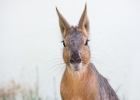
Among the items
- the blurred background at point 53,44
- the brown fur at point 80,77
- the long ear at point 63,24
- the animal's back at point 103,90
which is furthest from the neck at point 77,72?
the blurred background at point 53,44

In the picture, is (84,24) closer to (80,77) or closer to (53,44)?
(80,77)

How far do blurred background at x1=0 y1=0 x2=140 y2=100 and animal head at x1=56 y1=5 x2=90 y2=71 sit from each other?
2.00 feet

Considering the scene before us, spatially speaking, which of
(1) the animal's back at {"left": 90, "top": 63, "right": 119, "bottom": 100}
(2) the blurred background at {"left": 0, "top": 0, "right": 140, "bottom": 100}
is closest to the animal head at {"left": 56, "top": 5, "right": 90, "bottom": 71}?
(1) the animal's back at {"left": 90, "top": 63, "right": 119, "bottom": 100}

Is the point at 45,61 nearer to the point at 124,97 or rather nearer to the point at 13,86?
the point at 13,86

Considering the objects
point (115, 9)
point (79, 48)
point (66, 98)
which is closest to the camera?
point (79, 48)

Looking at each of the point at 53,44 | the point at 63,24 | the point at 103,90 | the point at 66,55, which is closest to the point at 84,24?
the point at 63,24

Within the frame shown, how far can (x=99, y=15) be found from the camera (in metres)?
2.80

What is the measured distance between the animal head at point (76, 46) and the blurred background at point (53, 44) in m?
0.61

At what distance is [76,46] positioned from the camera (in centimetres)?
201

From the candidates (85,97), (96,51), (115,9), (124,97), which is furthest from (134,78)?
(85,97)

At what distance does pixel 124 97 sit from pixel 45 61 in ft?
2.19

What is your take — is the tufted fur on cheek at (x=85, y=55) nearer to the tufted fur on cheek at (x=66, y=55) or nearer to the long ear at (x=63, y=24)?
the tufted fur on cheek at (x=66, y=55)

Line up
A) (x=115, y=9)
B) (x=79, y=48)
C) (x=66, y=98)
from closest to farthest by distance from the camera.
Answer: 1. (x=79, y=48)
2. (x=66, y=98)
3. (x=115, y=9)

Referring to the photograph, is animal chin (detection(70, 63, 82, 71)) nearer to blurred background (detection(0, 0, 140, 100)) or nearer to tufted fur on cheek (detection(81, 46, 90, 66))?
tufted fur on cheek (detection(81, 46, 90, 66))
